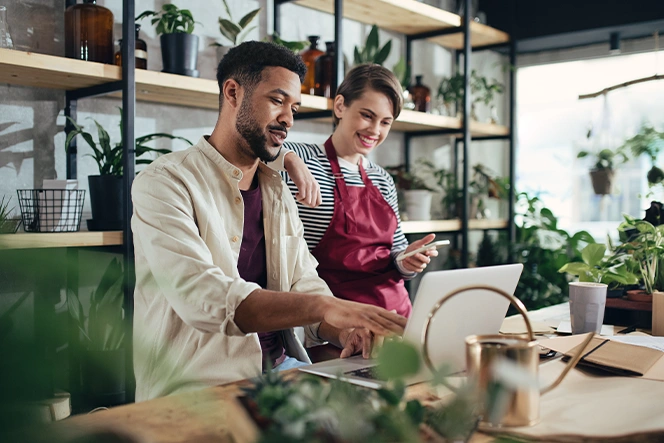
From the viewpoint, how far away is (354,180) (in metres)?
2.32

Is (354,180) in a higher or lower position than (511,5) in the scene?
lower

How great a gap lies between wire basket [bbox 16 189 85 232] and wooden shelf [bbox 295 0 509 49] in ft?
5.32

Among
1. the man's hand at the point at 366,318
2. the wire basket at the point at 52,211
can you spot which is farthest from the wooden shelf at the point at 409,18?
the man's hand at the point at 366,318

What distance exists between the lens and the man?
1195 millimetres

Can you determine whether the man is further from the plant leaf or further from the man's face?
the plant leaf

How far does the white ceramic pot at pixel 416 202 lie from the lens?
3266mm

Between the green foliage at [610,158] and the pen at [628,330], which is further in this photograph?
the green foliage at [610,158]

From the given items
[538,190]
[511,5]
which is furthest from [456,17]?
[538,190]

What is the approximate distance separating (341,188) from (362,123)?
0.84 ft

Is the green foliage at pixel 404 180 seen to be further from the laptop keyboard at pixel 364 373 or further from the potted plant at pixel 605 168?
the laptop keyboard at pixel 364 373

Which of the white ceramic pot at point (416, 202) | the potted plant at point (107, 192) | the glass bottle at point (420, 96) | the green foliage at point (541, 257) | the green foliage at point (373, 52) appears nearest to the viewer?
the potted plant at point (107, 192)

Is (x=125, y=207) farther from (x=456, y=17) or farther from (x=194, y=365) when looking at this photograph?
(x=456, y=17)

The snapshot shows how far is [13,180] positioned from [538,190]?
3.40m

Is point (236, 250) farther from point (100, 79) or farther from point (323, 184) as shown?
point (100, 79)
